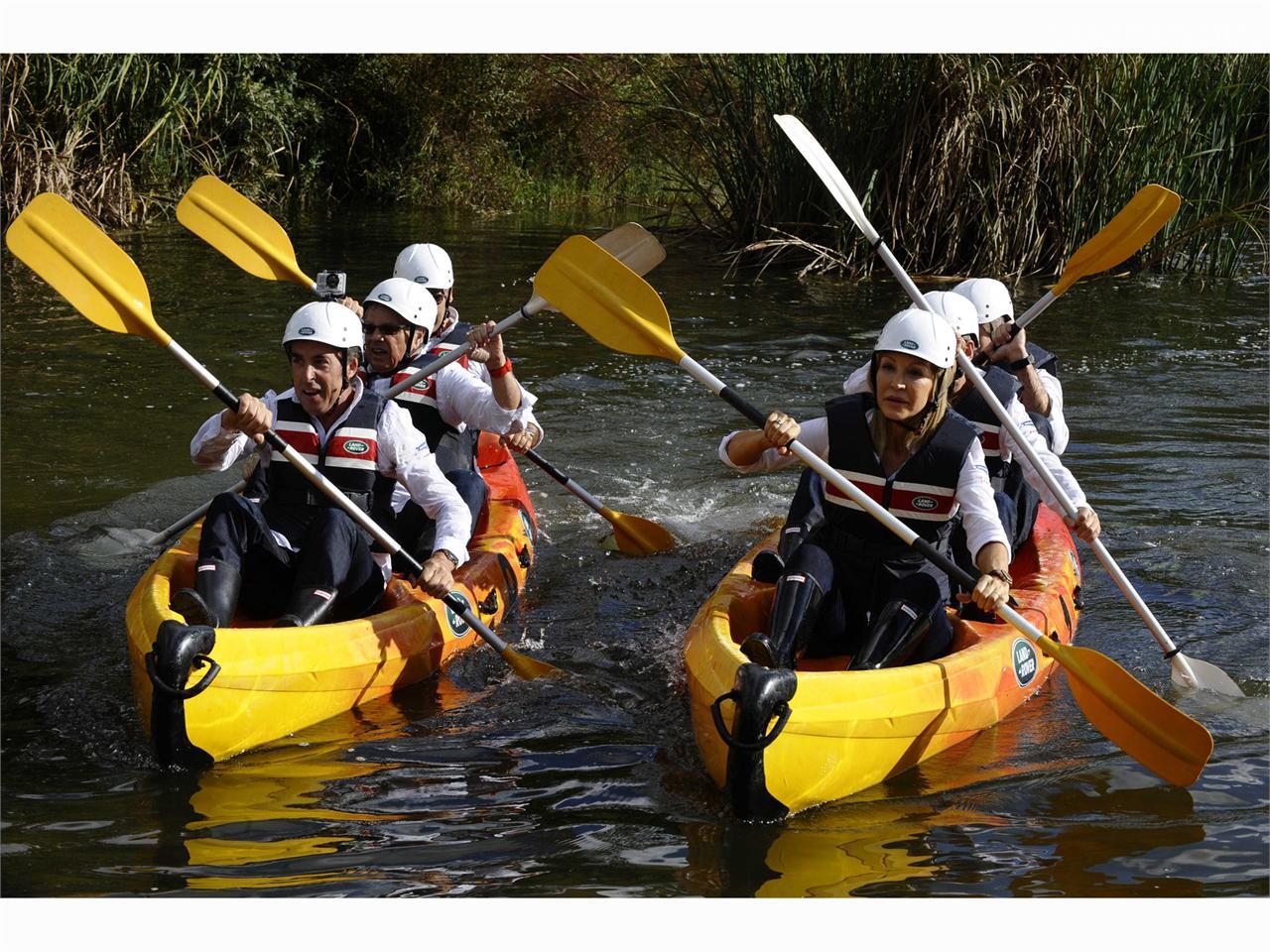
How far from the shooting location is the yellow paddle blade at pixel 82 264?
16.2 feet

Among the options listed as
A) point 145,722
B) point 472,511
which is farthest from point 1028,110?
point 145,722

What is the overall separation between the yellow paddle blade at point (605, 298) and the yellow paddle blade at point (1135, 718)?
1643mm

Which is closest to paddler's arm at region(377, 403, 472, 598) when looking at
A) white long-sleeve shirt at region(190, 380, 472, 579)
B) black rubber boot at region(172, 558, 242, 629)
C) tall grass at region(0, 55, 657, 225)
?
white long-sleeve shirt at region(190, 380, 472, 579)

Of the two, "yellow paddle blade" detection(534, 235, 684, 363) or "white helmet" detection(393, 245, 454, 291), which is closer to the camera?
"yellow paddle blade" detection(534, 235, 684, 363)

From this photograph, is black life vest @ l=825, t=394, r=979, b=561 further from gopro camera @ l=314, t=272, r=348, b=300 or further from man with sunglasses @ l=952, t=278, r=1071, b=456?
gopro camera @ l=314, t=272, r=348, b=300

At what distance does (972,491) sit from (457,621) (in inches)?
74.8

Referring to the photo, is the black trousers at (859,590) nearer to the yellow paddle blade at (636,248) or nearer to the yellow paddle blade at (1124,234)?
the yellow paddle blade at (636,248)

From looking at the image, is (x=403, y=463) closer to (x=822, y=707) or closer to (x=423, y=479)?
(x=423, y=479)

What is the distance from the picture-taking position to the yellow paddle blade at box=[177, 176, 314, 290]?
7391 mm

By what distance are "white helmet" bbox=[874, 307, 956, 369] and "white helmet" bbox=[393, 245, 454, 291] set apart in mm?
2828

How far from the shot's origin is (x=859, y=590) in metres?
4.83

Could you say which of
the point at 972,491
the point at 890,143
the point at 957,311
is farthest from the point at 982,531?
the point at 890,143

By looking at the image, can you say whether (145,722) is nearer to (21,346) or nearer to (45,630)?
(45,630)

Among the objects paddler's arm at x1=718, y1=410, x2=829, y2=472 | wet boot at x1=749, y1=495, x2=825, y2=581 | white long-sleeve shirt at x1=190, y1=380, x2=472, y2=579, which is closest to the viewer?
paddler's arm at x1=718, y1=410, x2=829, y2=472
